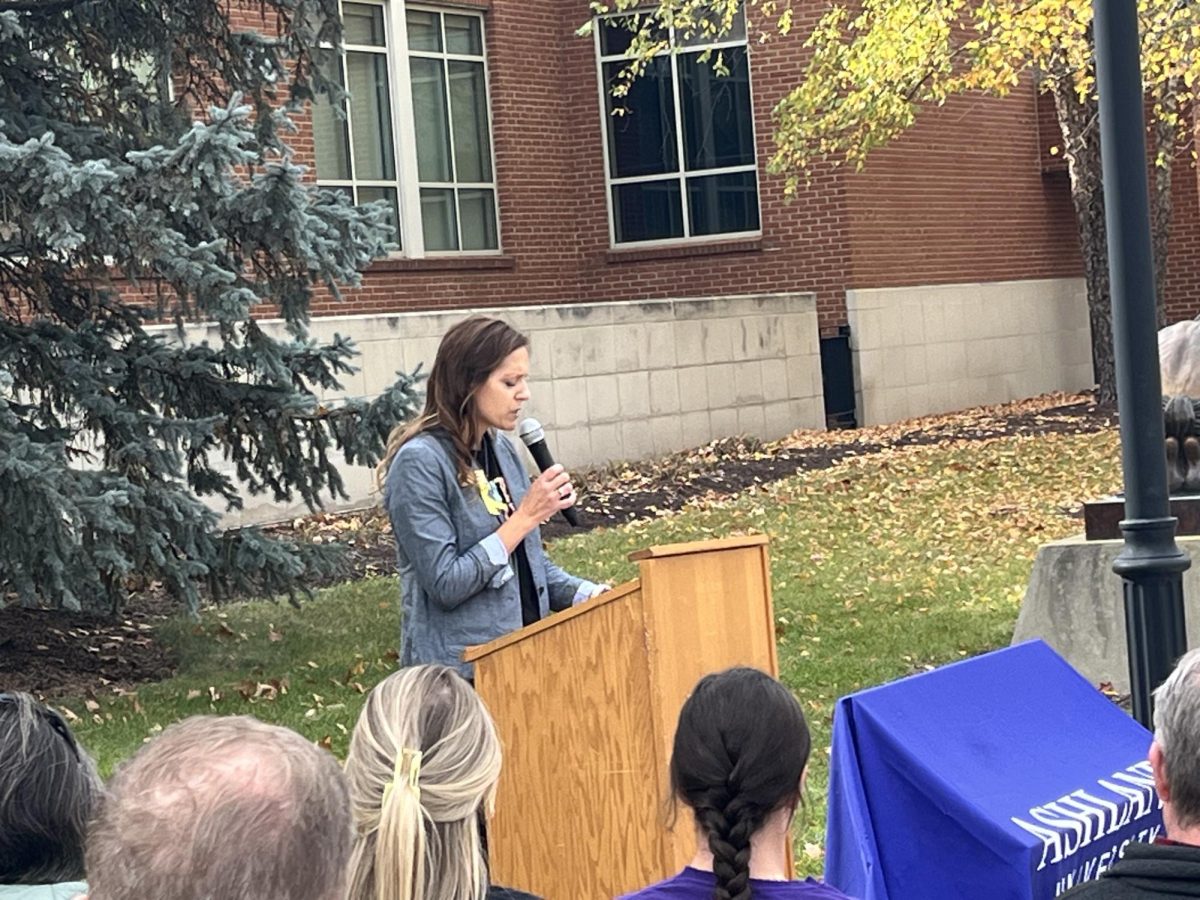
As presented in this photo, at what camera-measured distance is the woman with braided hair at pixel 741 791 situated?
3082mm

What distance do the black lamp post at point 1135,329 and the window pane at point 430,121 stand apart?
650 inches

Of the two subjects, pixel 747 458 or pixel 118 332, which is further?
pixel 747 458

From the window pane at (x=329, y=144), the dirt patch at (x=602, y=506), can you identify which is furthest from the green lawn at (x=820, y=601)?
the window pane at (x=329, y=144)

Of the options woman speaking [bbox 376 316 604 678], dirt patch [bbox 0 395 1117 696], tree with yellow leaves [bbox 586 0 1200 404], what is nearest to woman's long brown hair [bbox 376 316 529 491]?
woman speaking [bbox 376 316 604 678]

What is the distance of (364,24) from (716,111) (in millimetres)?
4781

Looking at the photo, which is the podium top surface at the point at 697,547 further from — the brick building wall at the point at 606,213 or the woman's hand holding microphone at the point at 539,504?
the brick building wall at the point at 606,213

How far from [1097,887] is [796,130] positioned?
16.6 meters

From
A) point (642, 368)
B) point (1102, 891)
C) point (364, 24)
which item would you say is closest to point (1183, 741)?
point (1102, 891)

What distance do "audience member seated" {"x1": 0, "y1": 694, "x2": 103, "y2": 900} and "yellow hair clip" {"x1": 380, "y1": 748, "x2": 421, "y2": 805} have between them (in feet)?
1.55

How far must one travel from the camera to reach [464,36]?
71.1 feet

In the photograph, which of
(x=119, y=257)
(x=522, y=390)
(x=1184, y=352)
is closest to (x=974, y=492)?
(x=1184, y=352)

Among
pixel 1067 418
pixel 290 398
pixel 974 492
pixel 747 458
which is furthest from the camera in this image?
pixel 1067 418

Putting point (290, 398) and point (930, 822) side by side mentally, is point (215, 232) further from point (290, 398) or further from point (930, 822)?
point (930, 822)

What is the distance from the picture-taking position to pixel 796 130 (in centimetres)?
1906
